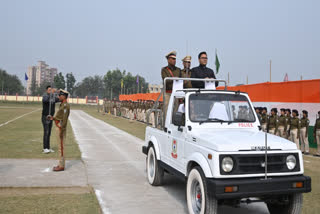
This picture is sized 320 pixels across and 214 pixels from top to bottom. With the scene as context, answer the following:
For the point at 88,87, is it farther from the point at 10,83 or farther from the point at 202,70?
the point at 202,70

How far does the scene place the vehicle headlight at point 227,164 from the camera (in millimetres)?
4285

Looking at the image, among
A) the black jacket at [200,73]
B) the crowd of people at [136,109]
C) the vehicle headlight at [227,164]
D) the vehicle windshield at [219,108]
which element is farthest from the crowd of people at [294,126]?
the crowd of people at [136,109]

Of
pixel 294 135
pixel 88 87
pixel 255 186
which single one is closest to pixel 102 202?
pixel 255 186

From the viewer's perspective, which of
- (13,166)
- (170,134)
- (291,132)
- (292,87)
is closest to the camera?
(170,134)

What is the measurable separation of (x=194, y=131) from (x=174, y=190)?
2.02 m

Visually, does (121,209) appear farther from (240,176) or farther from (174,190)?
(240,176)

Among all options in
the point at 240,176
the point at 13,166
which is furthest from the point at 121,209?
the point at 13,166

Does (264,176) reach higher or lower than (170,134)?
lower

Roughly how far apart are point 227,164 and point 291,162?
1.00 metres

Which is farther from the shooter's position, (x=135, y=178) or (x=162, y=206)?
(x=135, y=178)

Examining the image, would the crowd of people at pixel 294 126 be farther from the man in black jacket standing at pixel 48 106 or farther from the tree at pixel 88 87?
the tree at pixel 88 87

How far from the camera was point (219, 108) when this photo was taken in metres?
5.67

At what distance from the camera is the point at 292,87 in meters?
14.2

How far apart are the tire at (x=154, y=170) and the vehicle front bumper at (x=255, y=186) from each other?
2.60 m
